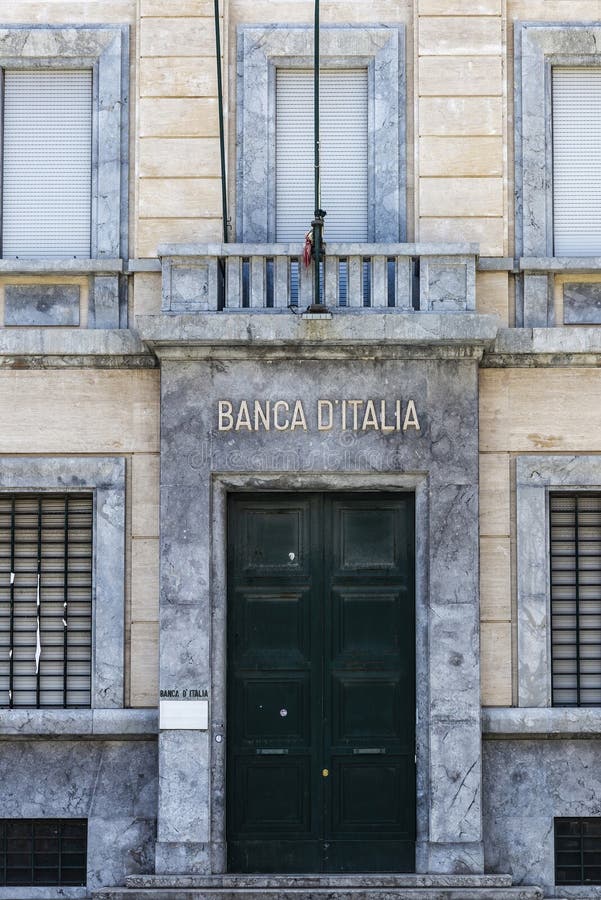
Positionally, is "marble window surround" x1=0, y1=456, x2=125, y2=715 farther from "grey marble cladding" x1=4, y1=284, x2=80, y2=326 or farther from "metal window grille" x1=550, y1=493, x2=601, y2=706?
"metal window grille" x1=550, y1=493, x2=601, y2=706

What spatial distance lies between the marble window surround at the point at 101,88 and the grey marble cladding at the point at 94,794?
172 inches

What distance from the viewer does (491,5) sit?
12898 mm

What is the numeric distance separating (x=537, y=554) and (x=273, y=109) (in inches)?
211

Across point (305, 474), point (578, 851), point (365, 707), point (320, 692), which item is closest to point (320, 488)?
point (305, 474)

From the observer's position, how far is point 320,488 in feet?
40.8

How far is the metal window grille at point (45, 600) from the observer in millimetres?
12578

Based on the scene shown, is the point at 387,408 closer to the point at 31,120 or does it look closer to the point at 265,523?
the point at 265,523

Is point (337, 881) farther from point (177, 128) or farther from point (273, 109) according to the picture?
point (273, 109)

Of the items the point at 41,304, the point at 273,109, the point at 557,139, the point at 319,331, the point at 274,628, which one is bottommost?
the point at 274,628

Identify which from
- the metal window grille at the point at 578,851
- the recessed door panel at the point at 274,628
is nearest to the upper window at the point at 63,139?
the recessed door panel at the point at 274,628

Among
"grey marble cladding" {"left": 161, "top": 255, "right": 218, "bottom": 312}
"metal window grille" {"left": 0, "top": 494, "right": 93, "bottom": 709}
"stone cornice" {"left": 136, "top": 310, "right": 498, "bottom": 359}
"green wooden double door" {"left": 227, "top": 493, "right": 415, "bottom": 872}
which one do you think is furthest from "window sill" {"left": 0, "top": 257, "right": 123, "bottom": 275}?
"green wooden double door" {"left": 227, "top": 493, "right": 415, "bottom": 872}

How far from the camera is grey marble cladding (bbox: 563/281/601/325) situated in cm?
1278

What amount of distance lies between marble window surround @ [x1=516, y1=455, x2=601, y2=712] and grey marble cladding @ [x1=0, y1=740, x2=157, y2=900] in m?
A: 3.82

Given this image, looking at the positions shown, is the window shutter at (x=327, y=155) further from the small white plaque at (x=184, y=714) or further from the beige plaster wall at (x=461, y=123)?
the small white plaque at (x=184, y=714)
